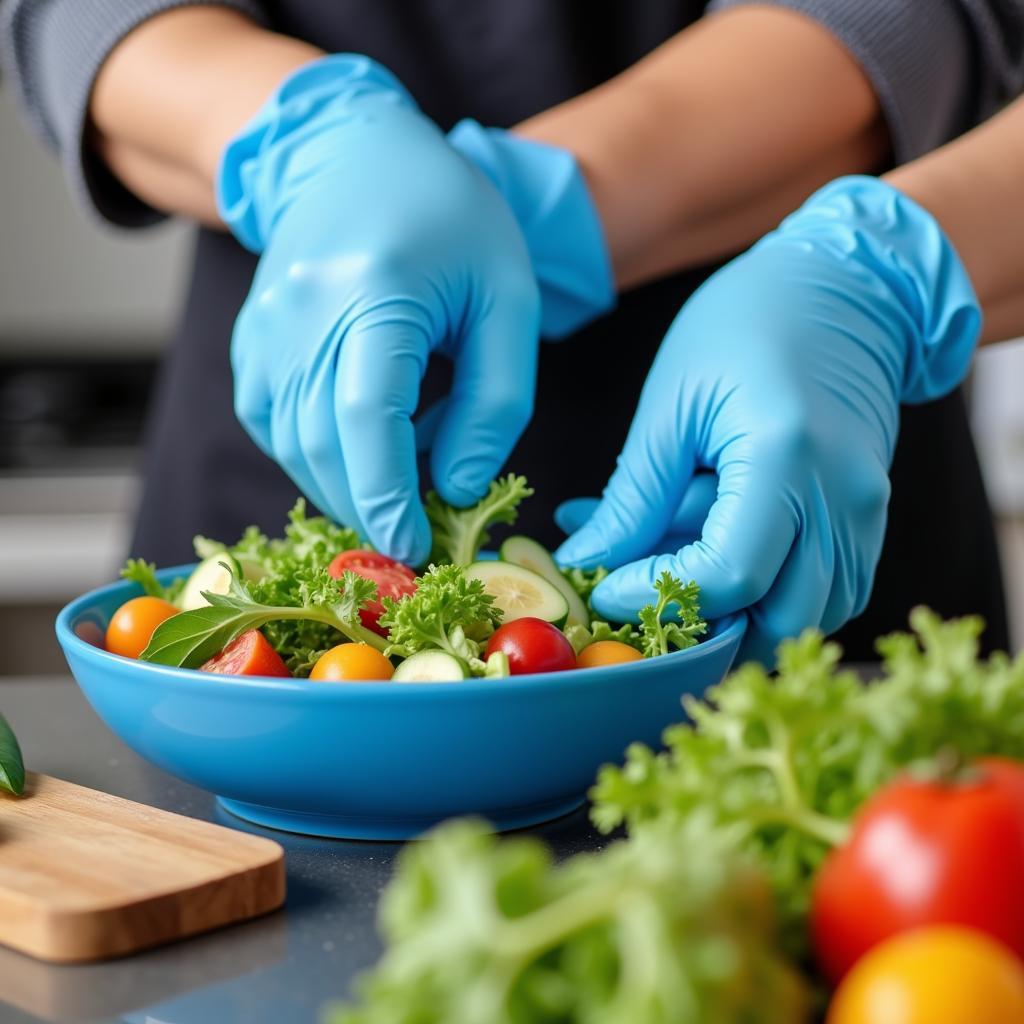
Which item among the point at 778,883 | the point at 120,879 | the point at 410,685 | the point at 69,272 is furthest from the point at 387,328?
the point at 69,272

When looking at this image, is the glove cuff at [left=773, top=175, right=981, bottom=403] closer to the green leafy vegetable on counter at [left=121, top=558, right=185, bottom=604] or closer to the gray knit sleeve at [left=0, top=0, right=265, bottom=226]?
the green leafy vegetable on counter at [left=121, top=558, right=185, bottom=604]

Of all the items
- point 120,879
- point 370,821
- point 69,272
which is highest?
point 120,879

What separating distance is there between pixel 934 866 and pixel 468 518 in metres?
0.67

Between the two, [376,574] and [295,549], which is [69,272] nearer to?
[295,549]

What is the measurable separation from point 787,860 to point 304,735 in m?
0.33

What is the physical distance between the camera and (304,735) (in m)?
0.80

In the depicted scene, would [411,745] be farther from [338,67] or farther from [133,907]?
[338,67]

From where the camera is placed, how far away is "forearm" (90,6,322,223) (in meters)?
1.39

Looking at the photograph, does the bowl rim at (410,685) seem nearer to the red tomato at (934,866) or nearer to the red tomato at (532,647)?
the red tomato at (532,647)

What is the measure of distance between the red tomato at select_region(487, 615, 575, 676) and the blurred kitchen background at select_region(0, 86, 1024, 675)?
6.40ft

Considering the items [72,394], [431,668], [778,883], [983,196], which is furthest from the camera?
[72,394]

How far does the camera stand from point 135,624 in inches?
38.2

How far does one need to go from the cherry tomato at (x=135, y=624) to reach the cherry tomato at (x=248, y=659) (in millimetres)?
81

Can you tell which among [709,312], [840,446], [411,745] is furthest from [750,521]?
[411,745]
